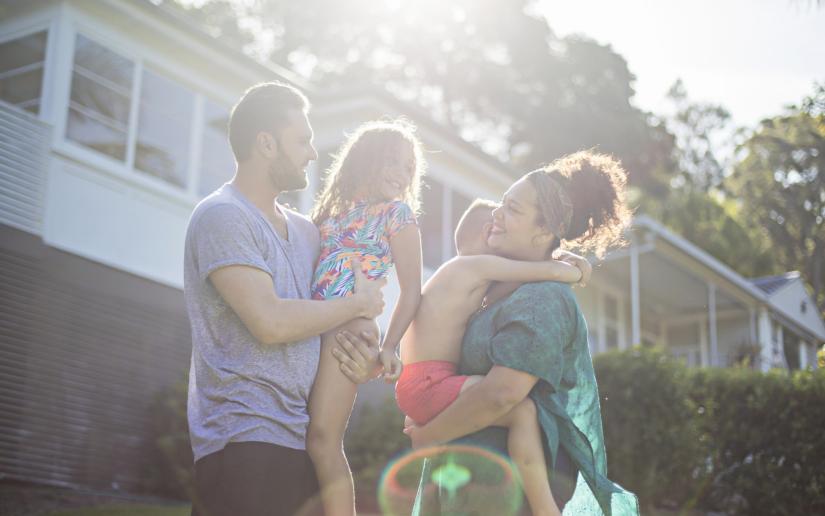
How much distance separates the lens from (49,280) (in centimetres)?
1083

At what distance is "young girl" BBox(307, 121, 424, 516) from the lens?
120 inches

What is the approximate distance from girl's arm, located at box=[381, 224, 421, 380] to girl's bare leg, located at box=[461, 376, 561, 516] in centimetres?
51

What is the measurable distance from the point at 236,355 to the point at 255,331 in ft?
0.39

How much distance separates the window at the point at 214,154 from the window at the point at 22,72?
2.38 m

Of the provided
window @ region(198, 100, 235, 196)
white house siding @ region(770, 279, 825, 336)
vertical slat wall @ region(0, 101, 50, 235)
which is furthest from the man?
white house siding @ region(770, 279, 825, 336)

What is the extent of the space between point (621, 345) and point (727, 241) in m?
15.4

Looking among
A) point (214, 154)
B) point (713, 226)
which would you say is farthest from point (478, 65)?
point (214, 154)

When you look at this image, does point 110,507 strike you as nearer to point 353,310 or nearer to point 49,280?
point 49,280

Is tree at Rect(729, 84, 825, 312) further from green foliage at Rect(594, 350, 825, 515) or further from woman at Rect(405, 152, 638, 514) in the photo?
woman at Rect(405, 152, 638, 514)

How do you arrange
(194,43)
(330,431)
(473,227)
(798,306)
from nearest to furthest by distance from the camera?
(330,431), (473,227), (194,43), (798,306)

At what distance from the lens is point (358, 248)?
133 inches

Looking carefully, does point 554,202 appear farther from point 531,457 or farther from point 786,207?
point 786,207

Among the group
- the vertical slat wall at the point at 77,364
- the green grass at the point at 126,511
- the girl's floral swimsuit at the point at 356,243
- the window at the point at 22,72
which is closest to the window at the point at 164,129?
the window at the point at 22,72

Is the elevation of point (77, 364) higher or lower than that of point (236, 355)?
higher
